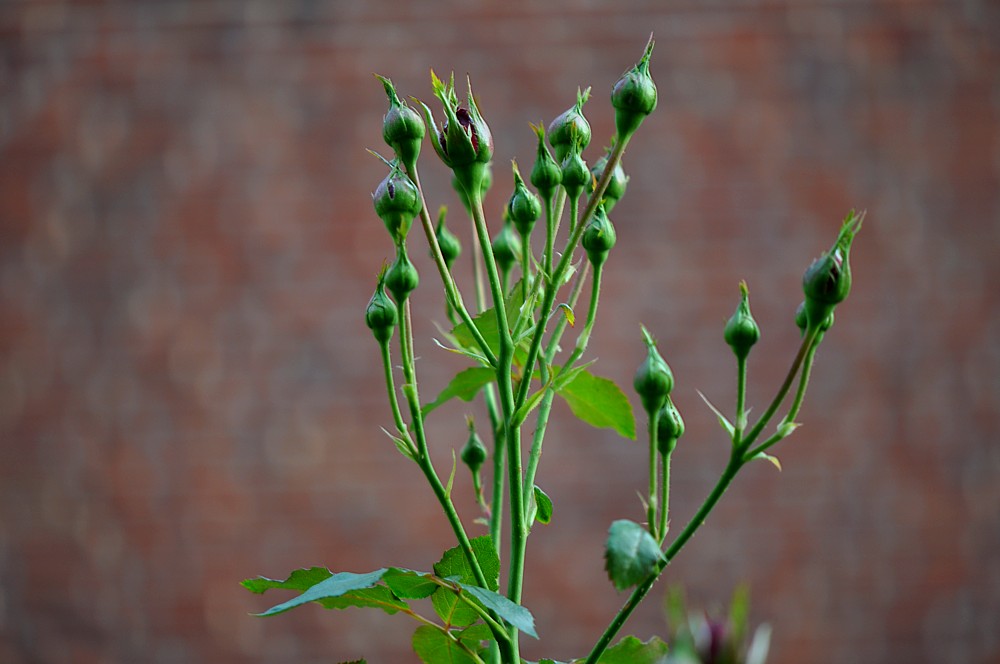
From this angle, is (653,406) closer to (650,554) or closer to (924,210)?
(650,554)

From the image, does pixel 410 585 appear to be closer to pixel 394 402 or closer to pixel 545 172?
pixel 394 402

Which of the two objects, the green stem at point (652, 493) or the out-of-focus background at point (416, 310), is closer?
the green stem at point (652, 493)

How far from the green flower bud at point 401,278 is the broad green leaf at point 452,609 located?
132 millimetres

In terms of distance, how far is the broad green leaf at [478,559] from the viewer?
0.44 metres

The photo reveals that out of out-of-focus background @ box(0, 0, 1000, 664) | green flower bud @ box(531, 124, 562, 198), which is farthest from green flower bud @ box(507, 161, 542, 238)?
out-of-focus background @ box(0, 0, 1000, 664)

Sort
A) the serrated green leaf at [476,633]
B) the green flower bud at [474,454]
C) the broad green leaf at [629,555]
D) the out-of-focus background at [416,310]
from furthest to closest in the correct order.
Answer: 1. the out-of-focus background at [416,310]
2. the green flower bud at [474,454]
3. the serrated green leaf at [476,633]
4. the broad green leaf at [629,555]

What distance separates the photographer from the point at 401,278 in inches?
17.3

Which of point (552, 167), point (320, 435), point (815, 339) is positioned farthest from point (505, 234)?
point (320, 435)

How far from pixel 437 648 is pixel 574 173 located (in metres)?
0.22

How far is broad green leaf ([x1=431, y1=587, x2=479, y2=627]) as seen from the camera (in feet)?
1.50

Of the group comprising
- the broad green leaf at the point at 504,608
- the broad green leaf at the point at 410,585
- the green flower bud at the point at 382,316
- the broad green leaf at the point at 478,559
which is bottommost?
the broad green leaf at the point at 504,608

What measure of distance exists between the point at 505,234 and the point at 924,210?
1.62 m

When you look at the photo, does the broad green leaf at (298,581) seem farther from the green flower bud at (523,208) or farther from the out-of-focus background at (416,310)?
the out-of-focus background at (416,310)

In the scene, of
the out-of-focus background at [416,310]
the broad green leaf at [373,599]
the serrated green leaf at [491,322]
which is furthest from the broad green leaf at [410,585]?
the out-of-focus background at [416,310]
